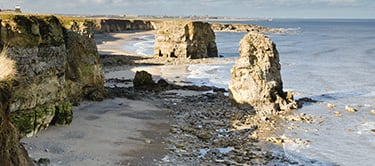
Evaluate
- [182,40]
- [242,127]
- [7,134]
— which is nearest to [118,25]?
[182,40]

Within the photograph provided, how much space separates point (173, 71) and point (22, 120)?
2848 centimetres

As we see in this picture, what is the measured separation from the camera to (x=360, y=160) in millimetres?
18281

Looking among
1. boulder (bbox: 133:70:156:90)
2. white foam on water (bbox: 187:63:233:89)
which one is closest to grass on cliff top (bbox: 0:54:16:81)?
boulder (bbox: 133:70:156:90)

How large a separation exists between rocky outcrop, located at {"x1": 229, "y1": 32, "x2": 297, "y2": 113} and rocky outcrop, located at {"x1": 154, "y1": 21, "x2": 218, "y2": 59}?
1183 inches

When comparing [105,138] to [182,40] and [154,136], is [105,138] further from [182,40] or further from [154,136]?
[182,40]

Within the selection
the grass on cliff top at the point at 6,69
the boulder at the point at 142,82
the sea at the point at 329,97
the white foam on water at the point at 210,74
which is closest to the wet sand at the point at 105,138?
the grass on cliff top at the point at 6,69

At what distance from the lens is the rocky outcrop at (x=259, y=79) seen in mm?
26969

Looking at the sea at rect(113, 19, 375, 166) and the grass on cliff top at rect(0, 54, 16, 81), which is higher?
the grass on cliff top at rect(0, 54, 16, 81)

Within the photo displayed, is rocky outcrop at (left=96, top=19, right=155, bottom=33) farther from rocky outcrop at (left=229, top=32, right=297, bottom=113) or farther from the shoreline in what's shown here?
the shoreline

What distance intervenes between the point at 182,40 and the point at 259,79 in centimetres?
3254

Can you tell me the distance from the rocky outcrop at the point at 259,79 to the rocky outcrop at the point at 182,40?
98.6 ft

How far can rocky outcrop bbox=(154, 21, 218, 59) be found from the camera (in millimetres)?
58938

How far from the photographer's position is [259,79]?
89.6 ft

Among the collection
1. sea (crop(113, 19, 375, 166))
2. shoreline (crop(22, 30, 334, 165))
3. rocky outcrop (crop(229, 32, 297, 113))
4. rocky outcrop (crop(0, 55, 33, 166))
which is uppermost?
rocky outcrop (crop(0, 55, 33, 166))
